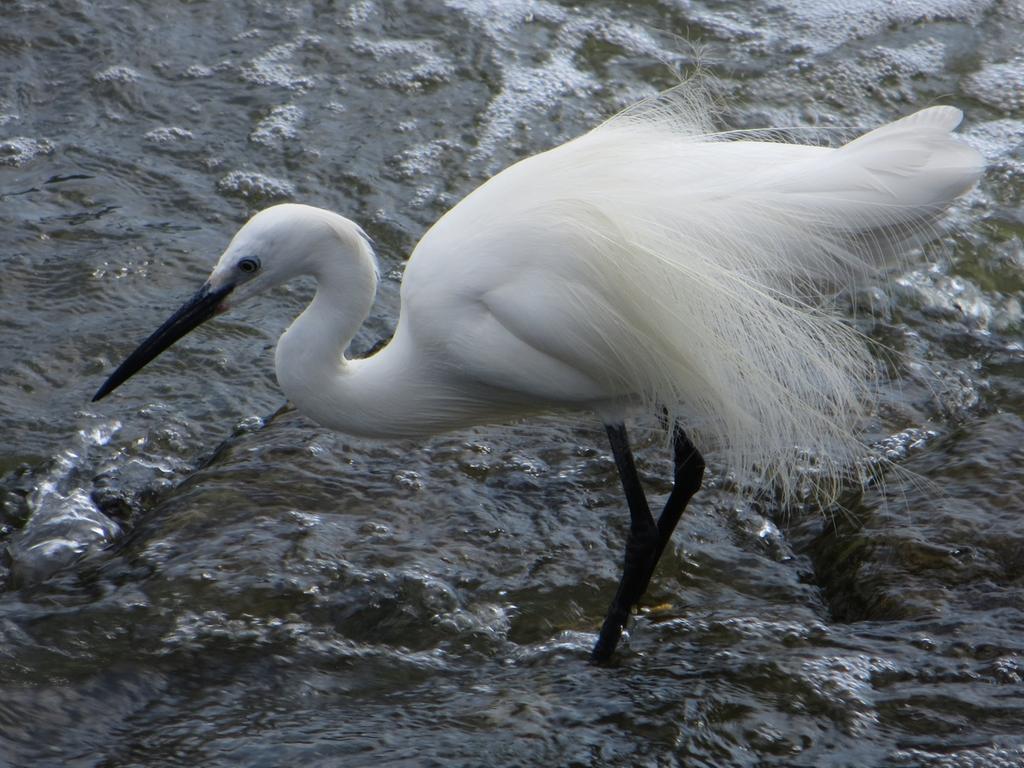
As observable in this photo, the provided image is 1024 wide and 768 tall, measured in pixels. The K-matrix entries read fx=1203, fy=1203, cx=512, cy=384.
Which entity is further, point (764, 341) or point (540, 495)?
point (540, 495)

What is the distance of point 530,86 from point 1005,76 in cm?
238

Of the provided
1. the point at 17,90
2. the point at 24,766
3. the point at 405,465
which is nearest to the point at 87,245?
the point at 17,90

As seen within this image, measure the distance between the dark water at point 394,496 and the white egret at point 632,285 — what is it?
1.15 ft

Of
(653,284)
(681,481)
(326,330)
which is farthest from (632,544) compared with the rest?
(326,330)

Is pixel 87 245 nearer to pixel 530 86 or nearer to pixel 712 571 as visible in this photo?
pixel 530 86

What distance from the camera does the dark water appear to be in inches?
→ 103

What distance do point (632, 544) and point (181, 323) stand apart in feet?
4.06

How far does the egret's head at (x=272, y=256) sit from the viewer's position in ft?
9.18

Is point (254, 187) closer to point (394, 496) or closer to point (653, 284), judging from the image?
point (394, 496)

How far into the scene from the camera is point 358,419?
304 cm

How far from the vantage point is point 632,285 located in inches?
108

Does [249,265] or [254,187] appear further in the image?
[254,187]

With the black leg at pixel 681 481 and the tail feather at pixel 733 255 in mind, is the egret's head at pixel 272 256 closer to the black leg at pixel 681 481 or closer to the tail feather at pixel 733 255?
the tail feather at pixel 733 255

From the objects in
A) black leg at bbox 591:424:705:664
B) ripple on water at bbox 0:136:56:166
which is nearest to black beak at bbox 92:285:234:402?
black leg at bbox 591:424:705:664
